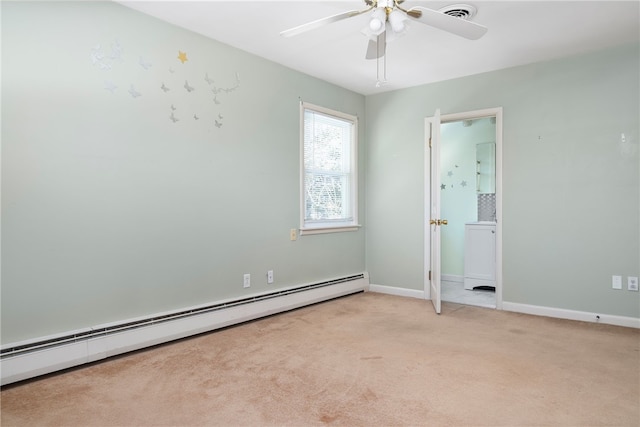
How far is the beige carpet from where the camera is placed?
195 centimetres

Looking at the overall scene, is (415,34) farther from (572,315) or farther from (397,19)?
(572,315)

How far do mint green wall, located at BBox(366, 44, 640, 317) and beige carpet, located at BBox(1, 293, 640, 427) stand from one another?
50 centimetres

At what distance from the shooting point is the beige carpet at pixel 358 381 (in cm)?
195

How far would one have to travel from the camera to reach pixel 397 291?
478 cm

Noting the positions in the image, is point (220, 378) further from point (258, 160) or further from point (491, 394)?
point (258, 160)

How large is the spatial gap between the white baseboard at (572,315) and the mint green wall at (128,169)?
2.33m

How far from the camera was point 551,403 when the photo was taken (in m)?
2.09

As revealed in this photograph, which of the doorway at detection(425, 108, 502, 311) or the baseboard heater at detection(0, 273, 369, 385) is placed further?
the doorway at detection(425, 108, 502, 311)

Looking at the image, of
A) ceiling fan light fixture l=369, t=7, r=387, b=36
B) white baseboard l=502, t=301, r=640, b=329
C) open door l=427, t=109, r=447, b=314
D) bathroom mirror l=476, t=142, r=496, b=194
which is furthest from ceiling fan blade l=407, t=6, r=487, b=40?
bathroom mirror l=476, t=142, r=496, b=194

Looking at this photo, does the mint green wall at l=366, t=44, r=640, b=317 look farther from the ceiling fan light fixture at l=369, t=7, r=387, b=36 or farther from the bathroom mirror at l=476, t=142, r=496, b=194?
the ceiling fan light fixture at l=369, t=7, r=387, b=36

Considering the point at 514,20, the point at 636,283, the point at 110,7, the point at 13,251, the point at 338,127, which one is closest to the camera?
the point at 13,251

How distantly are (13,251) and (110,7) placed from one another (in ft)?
5.58

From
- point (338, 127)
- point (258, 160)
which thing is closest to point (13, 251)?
point (258, 160)

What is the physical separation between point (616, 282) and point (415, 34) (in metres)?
2.78
